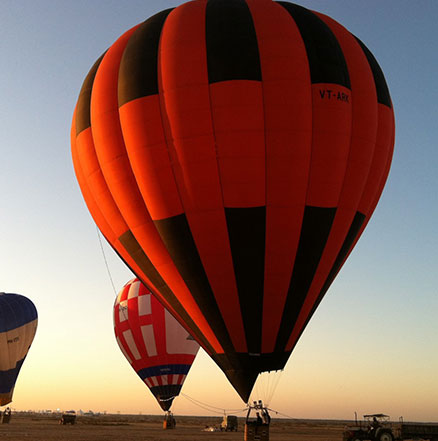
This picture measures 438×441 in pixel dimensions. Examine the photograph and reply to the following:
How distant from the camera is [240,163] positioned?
12945mm

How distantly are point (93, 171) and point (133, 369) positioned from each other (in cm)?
1938

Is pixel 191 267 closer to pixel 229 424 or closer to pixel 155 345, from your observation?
pixel 155 345

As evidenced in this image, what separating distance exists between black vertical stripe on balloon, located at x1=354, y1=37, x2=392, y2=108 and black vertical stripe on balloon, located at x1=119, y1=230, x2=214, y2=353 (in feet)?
27.4

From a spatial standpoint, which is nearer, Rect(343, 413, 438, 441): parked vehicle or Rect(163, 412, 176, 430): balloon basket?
Rect(343, 413, 438, 441): parked vehicle

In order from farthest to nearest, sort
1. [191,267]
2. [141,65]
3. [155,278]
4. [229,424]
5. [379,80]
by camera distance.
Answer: [229,424], [379,80], [155,278], [141,65], [191,267]

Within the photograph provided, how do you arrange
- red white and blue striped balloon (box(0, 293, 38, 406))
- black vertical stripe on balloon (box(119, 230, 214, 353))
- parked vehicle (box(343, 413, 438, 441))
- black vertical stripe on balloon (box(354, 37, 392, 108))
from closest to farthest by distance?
black vertical stripe on balloon (box(119, 230, 214, 353)), black vertical stripe on balloon (box(354, 37, 392, 108)), parked vehicle (box(343, 413, 438, 441)), red white and blue striped balloon (box(0, 293, 38, 406))

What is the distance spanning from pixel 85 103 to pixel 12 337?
92.3 ft

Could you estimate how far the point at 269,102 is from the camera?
13.1 m

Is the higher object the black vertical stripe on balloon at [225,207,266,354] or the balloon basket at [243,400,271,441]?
the black vertical stripe on balloon at [225,207,266,354]

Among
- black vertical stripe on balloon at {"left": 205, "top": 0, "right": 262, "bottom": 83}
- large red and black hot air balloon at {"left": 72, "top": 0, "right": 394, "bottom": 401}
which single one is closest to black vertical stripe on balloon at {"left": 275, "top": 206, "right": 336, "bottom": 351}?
large red and black hot air balloon at {"left": 72, "top": 0, "right": 394, "bottom": 401}

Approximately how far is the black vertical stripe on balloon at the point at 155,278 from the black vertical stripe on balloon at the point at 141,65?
3.99m

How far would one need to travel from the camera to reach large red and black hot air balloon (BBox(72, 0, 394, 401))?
1309cm

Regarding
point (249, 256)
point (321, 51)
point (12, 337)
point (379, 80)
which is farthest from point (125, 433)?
point (321, 51)

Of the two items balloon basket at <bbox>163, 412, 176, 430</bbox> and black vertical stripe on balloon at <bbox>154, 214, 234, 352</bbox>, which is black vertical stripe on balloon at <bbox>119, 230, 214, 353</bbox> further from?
balloon basket at <bbox>163, 412, 176, 430</bbox>
